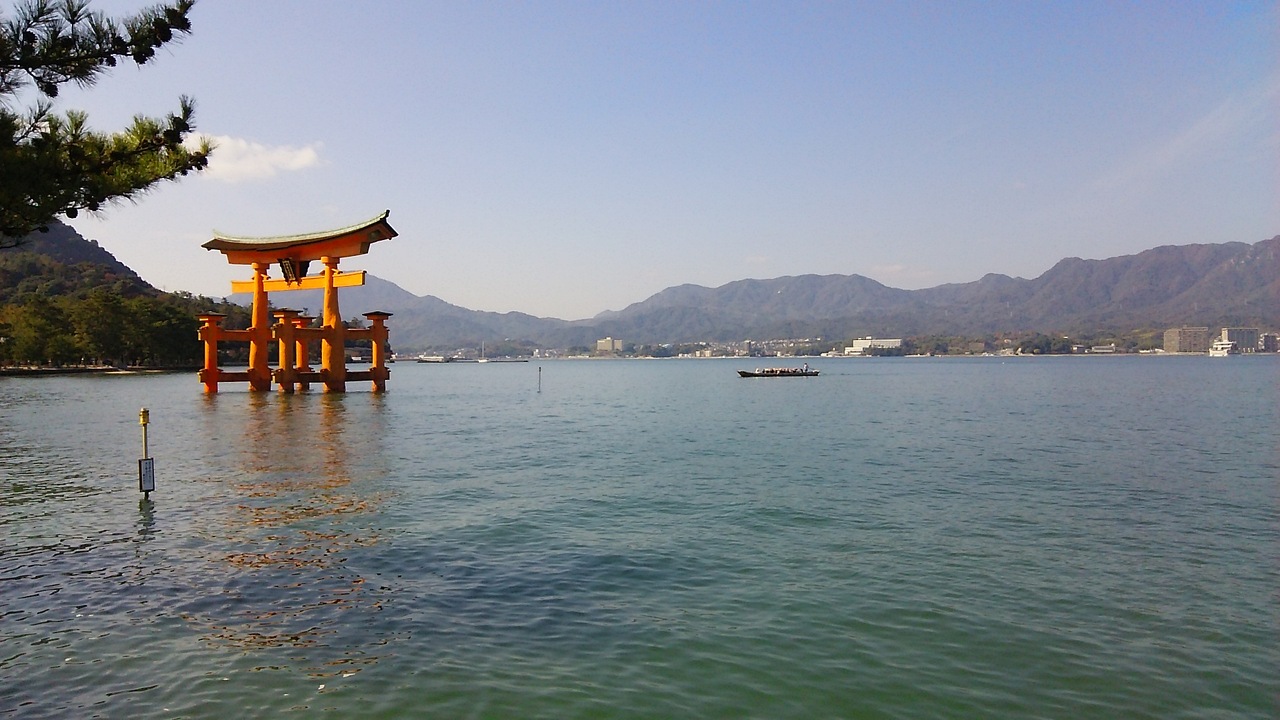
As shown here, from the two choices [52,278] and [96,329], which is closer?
[96,329]

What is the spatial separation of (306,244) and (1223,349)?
699ft

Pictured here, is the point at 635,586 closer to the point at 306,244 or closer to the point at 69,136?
the point at 69,136

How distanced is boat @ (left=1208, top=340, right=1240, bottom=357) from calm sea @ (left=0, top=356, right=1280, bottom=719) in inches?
8006

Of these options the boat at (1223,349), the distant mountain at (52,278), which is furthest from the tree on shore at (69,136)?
the boat at (1223,349)

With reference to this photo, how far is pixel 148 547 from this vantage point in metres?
10.4

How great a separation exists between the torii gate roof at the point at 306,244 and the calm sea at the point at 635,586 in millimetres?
22543

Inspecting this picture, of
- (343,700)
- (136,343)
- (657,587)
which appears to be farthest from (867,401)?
(136,343)

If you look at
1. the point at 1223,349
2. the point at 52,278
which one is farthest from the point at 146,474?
the point at 1223,349

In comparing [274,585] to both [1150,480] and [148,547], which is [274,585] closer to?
[148,547]

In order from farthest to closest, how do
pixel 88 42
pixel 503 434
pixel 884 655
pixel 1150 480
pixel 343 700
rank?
1. pixel 503 434
2. pixel 1150 480
3. pixel 884 655
4. pixel 88 42
5. pixel 343 700

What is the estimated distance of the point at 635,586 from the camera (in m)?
9.05

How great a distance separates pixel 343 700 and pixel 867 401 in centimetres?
4752

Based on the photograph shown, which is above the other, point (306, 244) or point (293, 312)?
point (306, 244)

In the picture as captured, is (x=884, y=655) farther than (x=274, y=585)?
No
